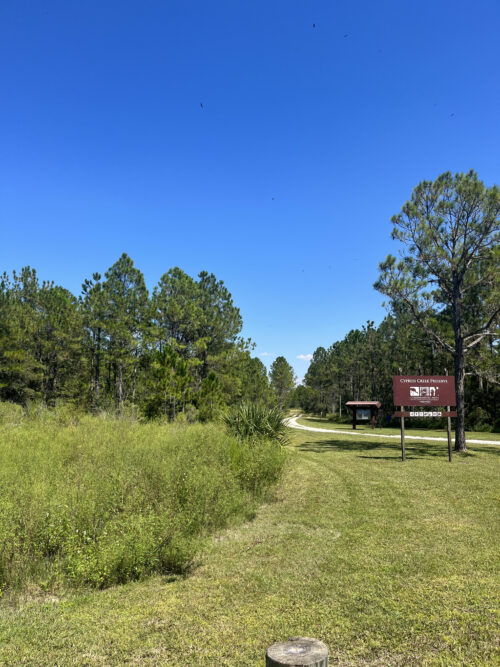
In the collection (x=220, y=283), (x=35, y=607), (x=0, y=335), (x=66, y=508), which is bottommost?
(x=35, y=607)

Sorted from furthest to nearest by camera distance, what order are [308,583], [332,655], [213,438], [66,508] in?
[213,438] < [66,508] < [308,583] < [332,655]

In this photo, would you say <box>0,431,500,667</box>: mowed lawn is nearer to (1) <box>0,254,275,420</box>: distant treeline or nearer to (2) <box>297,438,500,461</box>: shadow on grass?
(2) <box>297,438,500,461</box>: shadow on grass

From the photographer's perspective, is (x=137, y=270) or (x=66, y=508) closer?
(x=66, y=508)

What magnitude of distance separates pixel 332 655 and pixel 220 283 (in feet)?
101

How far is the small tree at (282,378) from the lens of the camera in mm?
64188

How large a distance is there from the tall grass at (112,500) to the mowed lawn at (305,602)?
0.89ft

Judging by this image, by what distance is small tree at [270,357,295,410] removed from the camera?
6419 centimetres

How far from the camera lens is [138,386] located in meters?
32.6

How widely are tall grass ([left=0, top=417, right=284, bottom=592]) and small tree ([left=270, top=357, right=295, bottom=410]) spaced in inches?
2145

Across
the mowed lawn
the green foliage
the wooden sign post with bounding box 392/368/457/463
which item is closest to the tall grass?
the mowed lawn

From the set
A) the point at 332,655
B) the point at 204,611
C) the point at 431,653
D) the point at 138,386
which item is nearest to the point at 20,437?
the point at 204,611

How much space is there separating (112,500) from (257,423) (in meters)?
6.98

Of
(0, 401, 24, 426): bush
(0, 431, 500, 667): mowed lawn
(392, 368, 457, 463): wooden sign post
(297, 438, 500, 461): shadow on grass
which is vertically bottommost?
(297, 438, 500, 461): shadow on grass

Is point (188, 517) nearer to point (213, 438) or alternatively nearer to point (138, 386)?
point (213, 438)
